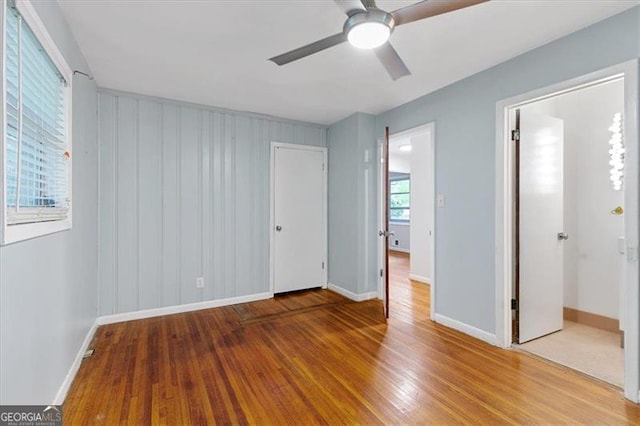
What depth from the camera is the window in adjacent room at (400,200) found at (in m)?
8.59

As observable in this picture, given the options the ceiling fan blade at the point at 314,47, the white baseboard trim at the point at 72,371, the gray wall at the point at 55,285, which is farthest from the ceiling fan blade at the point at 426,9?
the white baseboard trim at the point at 72,371

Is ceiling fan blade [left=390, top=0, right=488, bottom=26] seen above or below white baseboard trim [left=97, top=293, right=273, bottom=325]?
above

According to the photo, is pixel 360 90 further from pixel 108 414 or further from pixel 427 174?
pixel 108 414

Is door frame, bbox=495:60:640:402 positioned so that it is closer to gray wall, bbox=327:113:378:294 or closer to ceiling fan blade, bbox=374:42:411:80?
ceiling fan blade, bbox=374:42:411:80

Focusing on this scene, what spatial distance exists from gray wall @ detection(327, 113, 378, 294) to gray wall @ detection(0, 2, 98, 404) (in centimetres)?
280

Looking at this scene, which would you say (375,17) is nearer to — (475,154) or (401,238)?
(475,154)

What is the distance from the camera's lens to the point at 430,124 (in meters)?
3.20

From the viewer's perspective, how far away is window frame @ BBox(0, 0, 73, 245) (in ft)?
3.84

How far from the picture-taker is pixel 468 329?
9.26 ft

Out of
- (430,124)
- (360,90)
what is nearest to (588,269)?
(430,124)

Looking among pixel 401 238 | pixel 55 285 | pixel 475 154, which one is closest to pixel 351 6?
pixel 475 154

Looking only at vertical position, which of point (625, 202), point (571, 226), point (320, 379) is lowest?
point (320, 379)

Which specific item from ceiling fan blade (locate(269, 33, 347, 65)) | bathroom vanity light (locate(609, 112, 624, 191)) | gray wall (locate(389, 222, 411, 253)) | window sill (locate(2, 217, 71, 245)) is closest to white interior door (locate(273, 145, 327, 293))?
ceiling fan blade (locate(269, 33, 347, 65))

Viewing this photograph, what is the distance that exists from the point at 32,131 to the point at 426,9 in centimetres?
208
